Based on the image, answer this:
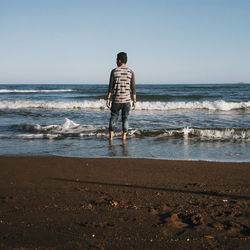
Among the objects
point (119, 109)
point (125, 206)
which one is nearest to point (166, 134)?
point (119, 109)

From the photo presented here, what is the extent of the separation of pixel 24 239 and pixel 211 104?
15.9m

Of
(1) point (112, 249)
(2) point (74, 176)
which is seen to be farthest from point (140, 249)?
(2) point (74, 176)

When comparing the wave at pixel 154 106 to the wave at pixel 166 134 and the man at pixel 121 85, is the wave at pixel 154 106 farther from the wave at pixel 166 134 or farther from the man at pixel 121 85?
the man at pixel 121 85

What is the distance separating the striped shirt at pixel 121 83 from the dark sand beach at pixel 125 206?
83.6 inches

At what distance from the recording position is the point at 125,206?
9.34 ft

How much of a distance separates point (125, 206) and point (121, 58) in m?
3.96

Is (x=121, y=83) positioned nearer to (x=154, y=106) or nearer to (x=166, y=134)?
(x=166, y=134)

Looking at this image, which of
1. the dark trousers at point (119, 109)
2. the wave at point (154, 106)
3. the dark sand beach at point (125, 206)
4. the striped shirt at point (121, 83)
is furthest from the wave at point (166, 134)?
the wave at point (154, 106)

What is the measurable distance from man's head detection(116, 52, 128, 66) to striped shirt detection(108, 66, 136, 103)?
0.10m

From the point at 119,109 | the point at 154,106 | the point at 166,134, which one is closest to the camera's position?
the point at 119,109

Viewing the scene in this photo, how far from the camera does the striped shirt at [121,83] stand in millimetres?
6340

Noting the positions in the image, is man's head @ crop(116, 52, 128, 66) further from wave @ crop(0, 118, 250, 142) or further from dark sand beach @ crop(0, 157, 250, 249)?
dark sand beach @ crop(0, 157, 250, 249)

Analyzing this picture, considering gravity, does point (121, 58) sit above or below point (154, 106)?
above

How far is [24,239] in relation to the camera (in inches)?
85.6
